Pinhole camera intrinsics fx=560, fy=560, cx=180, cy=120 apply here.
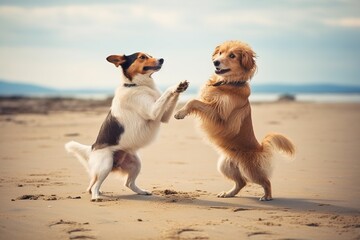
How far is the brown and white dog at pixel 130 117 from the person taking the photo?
646 cm

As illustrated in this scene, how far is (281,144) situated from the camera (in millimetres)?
6492

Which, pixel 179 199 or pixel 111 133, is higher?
pixel 111 133

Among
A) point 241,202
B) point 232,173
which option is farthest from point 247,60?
point 241,202

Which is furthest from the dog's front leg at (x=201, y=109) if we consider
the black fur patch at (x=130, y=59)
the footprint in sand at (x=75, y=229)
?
the footprint in sand at (x=75, y=229)

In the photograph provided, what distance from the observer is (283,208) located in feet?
18.8

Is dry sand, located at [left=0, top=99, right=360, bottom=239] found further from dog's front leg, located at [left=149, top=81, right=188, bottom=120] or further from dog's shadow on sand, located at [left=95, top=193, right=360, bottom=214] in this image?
dog's front leg, located at [left=149, top=81, right=188, bottom=120]

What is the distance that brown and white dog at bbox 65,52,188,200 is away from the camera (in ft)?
21.2

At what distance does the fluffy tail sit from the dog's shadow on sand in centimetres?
58

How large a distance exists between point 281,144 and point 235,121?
617 mm

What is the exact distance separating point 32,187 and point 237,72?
2837mm

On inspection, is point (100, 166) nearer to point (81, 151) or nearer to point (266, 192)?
point (81, 151)

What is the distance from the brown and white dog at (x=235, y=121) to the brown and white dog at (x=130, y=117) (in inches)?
17.9

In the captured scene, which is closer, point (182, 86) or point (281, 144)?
point (182, 86)

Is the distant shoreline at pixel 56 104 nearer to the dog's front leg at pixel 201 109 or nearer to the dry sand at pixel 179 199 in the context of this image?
the dry sand at pixel 179 199
